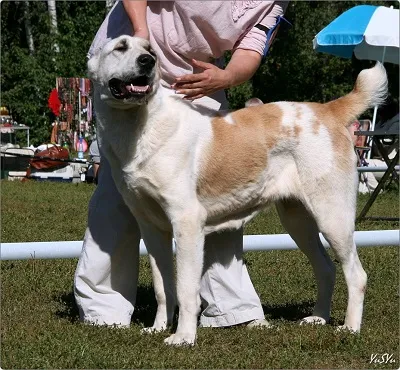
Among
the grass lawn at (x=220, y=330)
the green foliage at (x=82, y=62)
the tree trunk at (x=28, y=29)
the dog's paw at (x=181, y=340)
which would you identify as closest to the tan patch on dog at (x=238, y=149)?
the dog's paw at (x=181, y=340)

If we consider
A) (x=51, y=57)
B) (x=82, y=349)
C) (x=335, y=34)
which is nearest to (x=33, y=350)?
(x=82, y=349)

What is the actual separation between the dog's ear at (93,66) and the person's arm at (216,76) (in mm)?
397

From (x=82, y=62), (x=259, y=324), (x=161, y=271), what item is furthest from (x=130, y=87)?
(x=82, y=62)

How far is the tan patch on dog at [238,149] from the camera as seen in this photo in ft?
13.6

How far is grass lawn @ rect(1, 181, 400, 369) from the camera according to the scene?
3.83 meters

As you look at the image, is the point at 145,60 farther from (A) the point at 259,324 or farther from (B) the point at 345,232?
(A) the point at 259,324

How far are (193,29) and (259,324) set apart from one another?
167 cm

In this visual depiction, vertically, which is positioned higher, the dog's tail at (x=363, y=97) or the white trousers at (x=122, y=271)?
the dog's tail at (x=363, y=97)

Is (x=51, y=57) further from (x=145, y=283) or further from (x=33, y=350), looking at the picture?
(x=33, y=350)

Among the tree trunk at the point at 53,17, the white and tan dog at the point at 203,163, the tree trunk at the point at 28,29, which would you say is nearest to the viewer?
the white and tan dog at the point at 203,163

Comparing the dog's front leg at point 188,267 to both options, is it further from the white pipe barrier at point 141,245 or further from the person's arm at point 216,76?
the white pipe barrier at point 141,245

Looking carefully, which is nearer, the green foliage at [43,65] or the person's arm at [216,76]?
the person's arm at [216,76]

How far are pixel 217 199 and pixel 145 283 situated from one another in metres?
1.88

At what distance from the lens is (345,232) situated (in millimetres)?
4367
